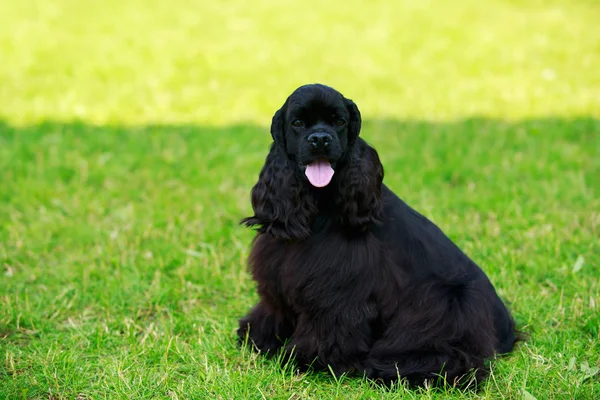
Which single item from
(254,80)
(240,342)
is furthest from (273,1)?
(240,342)

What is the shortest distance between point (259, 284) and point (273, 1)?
34.9 feet

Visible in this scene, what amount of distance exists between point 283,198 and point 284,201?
0.05 ft

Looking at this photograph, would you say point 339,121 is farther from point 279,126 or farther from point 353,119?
point 279,126

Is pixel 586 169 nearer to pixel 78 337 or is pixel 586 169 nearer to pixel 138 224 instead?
pixel 138 224

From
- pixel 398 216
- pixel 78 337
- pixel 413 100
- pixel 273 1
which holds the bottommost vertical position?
pixel 78 337

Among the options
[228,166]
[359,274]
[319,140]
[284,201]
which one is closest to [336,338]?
[359,274]

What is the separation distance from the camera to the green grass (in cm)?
380

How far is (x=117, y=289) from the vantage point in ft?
15.1

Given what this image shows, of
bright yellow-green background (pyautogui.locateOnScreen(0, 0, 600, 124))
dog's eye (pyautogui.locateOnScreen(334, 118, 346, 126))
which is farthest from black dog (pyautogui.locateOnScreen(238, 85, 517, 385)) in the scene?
bright yellow-green background (pyautogui.locateOnScreen(0, 0, 600, 124))

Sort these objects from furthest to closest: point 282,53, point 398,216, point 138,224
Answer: point 282,53 < point 138,224 < point 398,216

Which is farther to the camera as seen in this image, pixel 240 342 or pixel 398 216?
pixel 240 342

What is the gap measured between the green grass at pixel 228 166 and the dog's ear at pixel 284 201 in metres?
0.77

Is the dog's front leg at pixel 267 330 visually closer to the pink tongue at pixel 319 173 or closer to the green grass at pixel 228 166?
the green grass at pixel 228 166

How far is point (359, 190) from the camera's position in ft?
11.1
